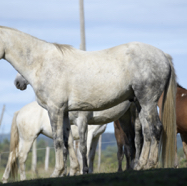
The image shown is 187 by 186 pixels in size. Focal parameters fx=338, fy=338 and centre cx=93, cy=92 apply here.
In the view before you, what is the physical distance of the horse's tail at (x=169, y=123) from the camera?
5285 mm

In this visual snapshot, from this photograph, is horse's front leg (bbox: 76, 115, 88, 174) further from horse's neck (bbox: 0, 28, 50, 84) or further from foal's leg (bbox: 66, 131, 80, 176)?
horse's neck (bbox: 0, 28, 50, 84)

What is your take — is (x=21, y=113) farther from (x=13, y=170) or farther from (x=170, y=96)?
(x=170, y=96)

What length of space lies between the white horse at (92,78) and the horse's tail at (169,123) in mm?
16

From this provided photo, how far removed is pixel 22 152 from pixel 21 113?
1148 millimetres

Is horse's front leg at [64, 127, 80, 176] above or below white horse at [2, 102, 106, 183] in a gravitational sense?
above

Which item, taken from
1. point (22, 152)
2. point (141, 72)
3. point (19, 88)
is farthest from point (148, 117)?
point (22, 152)

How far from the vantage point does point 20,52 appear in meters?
5.28

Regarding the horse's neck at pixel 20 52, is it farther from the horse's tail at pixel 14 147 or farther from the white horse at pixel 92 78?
the horse's tail at pixel 14 147

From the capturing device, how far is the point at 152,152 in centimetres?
502

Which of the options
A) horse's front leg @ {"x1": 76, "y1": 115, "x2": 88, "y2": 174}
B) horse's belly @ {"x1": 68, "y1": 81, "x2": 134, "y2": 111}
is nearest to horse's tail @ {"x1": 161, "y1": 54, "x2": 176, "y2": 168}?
horse's belly @ {"x1": 68, "y1": 81, "x2": 134, "y2": 111}

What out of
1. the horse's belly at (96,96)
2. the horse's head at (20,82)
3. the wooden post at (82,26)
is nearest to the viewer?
the horse's belly at (96,96)

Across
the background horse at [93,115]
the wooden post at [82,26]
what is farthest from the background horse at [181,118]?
the wooden post at [82,26]

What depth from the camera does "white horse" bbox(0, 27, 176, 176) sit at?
505 cm

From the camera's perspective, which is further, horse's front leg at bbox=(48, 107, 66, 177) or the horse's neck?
the horse's neck
